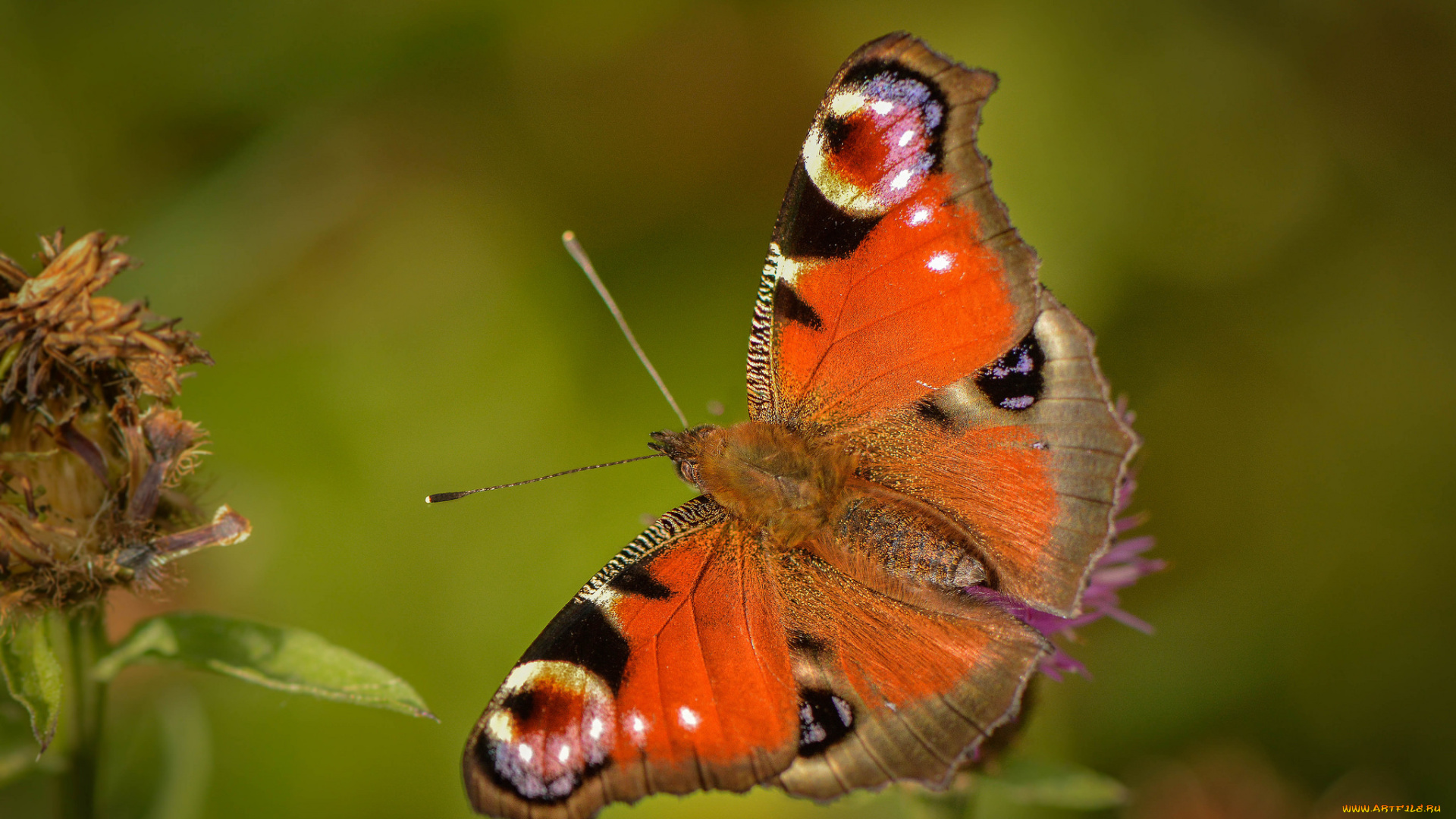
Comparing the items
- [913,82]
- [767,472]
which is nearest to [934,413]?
[767,472]

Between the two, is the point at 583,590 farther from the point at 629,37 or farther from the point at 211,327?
the point at 629,37

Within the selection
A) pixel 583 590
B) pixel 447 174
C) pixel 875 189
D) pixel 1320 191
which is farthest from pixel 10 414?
pixel 1320 191

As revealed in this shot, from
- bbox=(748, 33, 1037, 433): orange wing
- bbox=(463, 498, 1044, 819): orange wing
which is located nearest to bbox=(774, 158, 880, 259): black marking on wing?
bbox=(748, 33, 1037, 433): orange wing

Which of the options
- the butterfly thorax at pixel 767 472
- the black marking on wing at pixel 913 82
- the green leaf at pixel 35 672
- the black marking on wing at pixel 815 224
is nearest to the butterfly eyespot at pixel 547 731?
the butterfly thorax at pixel 767 472

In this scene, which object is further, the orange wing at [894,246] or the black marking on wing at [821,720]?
the orange wing at [894,246]

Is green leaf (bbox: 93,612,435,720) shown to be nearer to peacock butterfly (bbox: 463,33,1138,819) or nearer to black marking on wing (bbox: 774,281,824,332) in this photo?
peacock butterfly (bbox: 463,33,1138,819)

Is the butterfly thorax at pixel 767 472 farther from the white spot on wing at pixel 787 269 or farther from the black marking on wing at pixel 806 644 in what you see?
the white spot on wing at pixel 787 269
